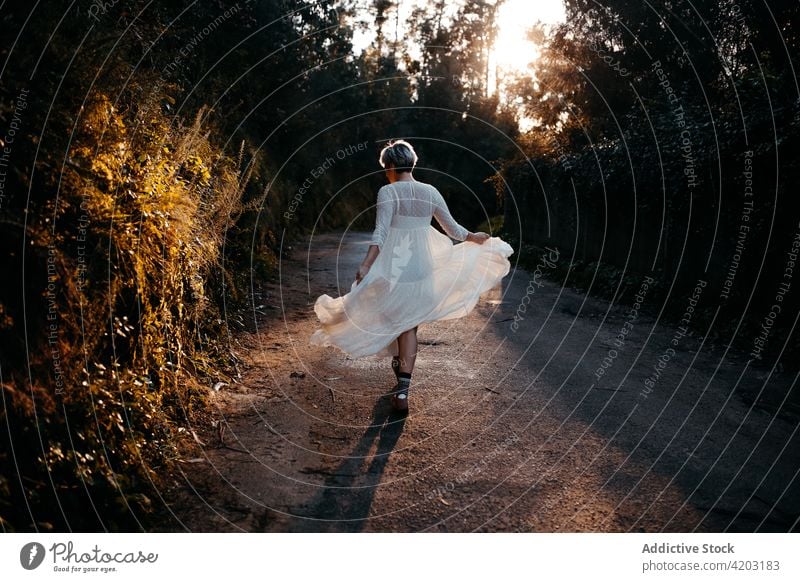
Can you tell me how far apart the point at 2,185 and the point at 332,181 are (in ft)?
96.1

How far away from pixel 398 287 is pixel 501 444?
176cm

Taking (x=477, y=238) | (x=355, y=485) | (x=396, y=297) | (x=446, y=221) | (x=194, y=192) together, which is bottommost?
(x=355, y=485)

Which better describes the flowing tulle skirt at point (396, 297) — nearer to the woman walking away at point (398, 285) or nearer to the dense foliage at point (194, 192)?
the woman walking away at point (398, 285)

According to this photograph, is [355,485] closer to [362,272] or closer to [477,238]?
[362,272]


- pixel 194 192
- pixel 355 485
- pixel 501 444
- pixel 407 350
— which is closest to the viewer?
pixel 355 485

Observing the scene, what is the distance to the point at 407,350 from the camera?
545 centimetres

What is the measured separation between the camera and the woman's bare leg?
536cm

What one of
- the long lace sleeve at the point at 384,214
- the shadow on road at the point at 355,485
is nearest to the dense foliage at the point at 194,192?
the shadow on road at the point at 355,485

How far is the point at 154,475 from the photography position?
145 inches

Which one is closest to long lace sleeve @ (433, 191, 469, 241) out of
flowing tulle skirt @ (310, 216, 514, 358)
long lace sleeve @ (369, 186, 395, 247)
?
flowing tulle skirt @ (310, 216, 514, 358)

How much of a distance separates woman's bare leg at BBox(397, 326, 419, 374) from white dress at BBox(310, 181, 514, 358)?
6 centimetres

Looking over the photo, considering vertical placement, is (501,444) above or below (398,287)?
below

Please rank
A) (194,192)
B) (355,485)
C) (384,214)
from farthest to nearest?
(194,192), (384,214), (355,485)

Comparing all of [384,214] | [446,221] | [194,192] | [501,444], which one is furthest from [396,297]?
[194,192]
